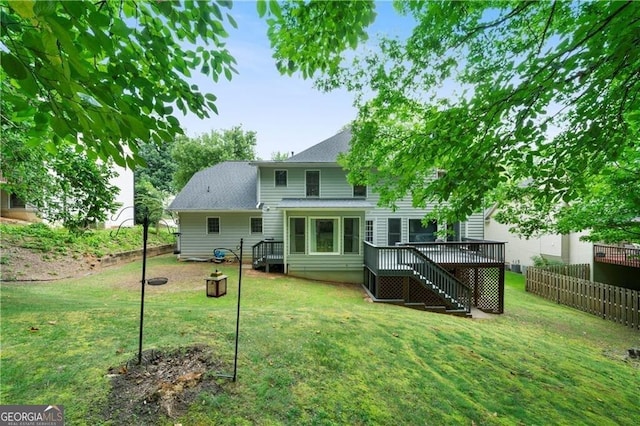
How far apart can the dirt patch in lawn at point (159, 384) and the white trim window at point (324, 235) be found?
27.3 feet

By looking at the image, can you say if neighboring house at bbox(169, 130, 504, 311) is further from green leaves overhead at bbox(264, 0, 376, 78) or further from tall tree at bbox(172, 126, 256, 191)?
tall tree at bbox(172, 126, 256, 191)

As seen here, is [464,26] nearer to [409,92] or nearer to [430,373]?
[409,92]

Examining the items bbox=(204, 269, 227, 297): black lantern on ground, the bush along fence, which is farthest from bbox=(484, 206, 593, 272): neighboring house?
bbox=(204, 269, 227, 297): black lantern on ground

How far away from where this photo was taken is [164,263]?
1330cm

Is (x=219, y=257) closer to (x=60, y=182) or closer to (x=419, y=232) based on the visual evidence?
(x=60, y=182)

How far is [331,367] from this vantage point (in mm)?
3416

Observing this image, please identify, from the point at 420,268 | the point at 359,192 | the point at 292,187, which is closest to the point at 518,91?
the point at 420,268

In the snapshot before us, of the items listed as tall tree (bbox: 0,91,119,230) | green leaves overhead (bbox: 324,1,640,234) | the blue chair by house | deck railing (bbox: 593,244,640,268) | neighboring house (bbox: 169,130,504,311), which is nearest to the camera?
green leaves overhead (bbox: 324,1,640,234)

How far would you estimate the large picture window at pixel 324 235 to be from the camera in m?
11.5

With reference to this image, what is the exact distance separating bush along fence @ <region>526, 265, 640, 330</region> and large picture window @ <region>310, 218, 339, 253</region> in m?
9.36

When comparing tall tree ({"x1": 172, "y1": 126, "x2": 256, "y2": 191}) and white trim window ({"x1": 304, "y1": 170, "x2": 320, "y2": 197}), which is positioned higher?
tall tree ({"x1": 172, "y1": 126, "x2": 256, "y2": 191})

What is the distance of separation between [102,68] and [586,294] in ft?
48.0

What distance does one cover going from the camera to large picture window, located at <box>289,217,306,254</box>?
11664 millimetres

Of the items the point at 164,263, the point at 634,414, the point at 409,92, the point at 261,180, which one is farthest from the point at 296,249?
the point at 634,414
